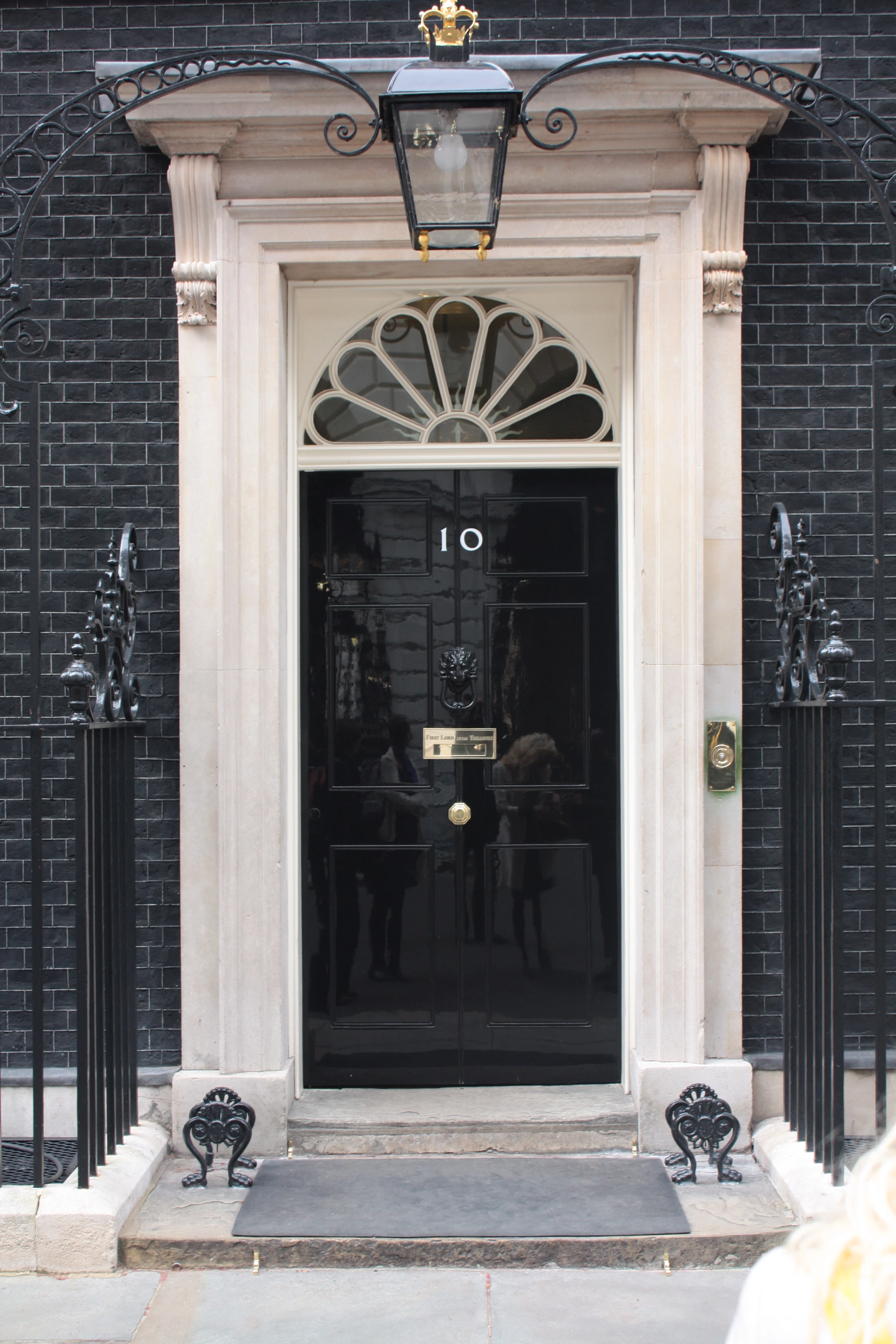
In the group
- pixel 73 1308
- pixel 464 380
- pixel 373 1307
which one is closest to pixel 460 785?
pixel 464 380

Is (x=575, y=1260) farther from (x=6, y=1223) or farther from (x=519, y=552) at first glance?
(x=519, y=552)

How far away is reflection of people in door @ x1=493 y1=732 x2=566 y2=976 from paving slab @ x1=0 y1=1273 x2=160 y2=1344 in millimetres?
1980

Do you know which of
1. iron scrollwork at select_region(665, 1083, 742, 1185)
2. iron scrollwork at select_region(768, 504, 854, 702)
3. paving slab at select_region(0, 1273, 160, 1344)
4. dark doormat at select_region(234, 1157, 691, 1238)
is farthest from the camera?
iron scrollwork at select_region(665, 1083, 742, 1185)

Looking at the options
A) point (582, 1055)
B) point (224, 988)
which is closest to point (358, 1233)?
point (224, 988)

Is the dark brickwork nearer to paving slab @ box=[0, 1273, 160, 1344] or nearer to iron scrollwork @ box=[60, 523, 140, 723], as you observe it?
iron scrollwork @ box=[60, 523, 140, 723]

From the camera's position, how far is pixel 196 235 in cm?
456

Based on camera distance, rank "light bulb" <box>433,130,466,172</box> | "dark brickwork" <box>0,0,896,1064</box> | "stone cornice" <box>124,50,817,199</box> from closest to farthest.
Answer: "light bulb" <box>433,130,466,172</box> < "stone cornice" <box>124,50,817,199</box> < "dark brickwork" <box>0,0,896,1064</box>

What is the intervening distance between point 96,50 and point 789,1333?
207 inches

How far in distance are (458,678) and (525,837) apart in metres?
0.76

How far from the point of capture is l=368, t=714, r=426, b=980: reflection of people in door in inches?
195

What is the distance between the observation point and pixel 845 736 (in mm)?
4723

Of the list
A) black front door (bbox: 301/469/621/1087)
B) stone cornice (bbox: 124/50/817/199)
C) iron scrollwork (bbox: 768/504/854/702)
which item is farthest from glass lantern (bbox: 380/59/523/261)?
iron scrollwork (bbox: 768/504/854/702)

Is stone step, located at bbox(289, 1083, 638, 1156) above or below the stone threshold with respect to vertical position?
above

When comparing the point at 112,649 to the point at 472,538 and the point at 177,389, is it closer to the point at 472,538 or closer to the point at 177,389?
the point at 177,389
